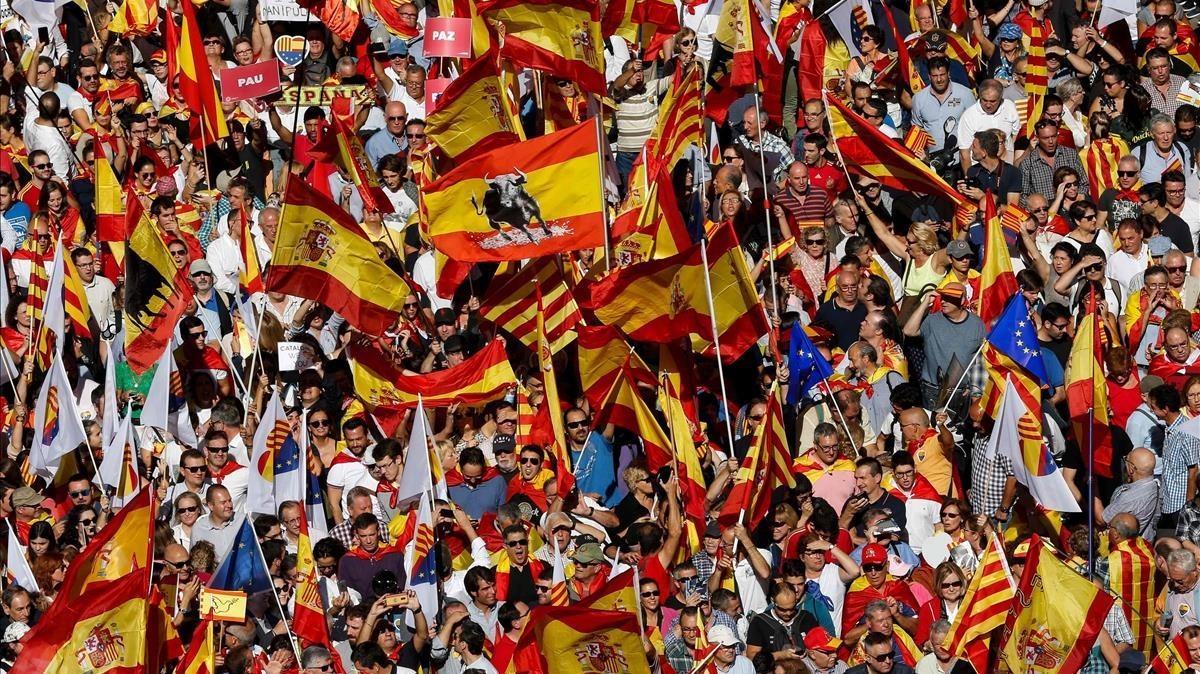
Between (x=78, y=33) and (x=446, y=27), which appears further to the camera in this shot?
(x=78, y=33)

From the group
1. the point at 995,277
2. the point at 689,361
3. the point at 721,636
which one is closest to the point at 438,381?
the point at 689,361

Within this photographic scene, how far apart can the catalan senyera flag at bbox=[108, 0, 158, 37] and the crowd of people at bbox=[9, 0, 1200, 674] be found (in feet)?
1.17

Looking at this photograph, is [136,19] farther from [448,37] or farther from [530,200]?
[530,200]

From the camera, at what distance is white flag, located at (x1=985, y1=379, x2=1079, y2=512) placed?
19.1 metres

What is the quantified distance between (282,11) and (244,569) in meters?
7.56

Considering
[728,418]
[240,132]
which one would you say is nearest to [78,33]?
[240,132]

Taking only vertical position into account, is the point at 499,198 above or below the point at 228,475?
above

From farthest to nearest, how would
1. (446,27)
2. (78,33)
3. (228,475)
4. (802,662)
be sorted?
(78,33), (446,27), (228,475), (802,662)

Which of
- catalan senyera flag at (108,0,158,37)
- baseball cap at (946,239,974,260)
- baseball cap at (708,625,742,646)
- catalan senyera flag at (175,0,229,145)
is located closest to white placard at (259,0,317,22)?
catalan senyera flag at (108,0,158,37)

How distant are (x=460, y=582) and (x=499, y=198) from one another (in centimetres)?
288

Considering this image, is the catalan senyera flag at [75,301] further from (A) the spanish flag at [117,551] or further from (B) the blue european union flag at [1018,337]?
(B) the blue european union flag at [1018,337]

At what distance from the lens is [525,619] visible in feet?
61.7

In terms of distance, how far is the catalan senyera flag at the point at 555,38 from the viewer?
22.5 metres

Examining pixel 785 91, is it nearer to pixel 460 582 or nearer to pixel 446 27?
pixel 446 27
